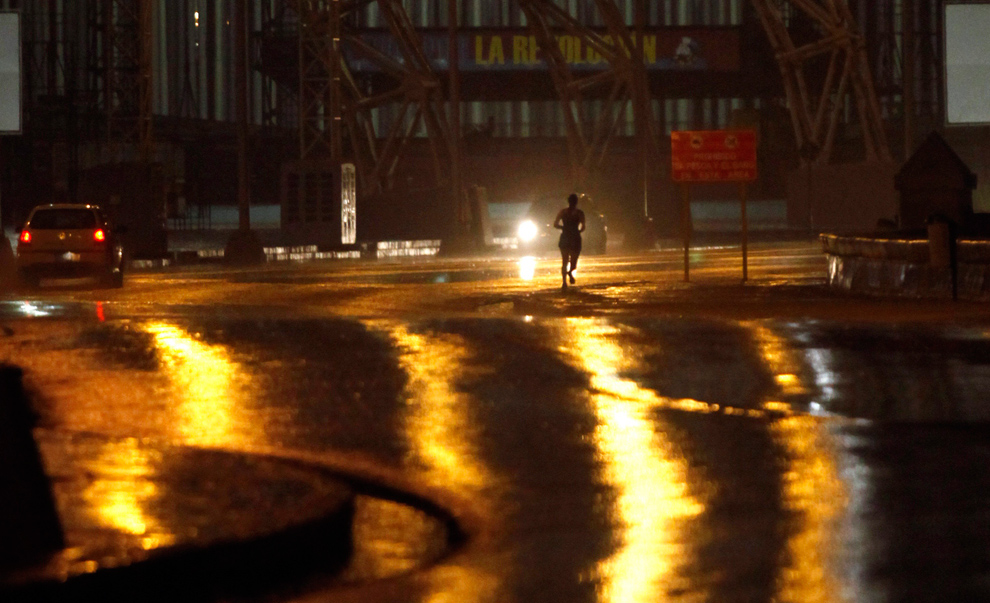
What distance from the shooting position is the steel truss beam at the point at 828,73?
6325 cm

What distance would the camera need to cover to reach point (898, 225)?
110ft

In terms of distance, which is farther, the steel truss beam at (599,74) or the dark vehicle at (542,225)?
the steel truss beam at (599,74)

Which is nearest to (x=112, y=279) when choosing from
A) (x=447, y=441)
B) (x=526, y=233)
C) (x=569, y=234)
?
(x=569, y=234)

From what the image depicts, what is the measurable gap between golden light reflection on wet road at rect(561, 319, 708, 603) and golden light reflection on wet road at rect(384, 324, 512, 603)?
52cm

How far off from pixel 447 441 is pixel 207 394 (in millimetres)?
3332

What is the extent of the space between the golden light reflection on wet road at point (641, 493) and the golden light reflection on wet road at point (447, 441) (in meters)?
0.52

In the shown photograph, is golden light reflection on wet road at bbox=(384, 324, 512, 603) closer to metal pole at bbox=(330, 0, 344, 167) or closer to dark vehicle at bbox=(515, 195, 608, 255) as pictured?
dark vehicle at bbox=(515, 195, 608, 255)

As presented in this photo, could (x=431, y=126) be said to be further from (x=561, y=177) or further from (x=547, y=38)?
(x=561, y=177)

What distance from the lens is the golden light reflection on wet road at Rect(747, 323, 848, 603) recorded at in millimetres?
6523

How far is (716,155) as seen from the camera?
28.7 m

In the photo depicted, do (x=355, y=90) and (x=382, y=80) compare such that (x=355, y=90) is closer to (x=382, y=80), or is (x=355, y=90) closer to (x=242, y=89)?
(x=242, y=89)

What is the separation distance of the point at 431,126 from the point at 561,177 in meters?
27.4

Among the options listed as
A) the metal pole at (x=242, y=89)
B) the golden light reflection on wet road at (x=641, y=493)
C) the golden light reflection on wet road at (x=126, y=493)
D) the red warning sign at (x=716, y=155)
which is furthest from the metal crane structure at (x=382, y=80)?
the golden light reflection on wet road at (x=126, y=493)

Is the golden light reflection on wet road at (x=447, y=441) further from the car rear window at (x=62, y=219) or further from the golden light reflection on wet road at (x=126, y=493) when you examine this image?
the car rear window at (x=62, y=219)
